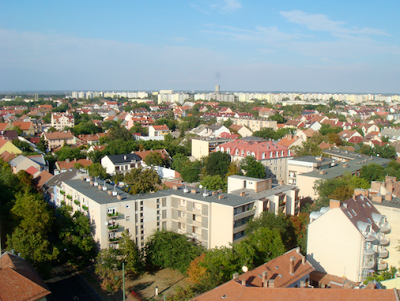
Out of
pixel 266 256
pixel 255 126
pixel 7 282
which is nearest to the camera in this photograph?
pixel 7 282

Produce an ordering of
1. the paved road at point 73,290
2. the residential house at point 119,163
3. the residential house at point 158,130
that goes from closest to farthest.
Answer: the paved road at point 73,290, the residential house at point 119,163, the residential house at point 158,130

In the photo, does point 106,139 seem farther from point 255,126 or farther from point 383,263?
point 383,263

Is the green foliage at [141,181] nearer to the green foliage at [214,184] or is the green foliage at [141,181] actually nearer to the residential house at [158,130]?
the green foliage at [214,184]

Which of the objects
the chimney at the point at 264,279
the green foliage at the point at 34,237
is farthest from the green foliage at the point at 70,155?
the chimney at the point at 264,279

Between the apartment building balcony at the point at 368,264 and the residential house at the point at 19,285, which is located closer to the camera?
the residential house at the point at 19,285

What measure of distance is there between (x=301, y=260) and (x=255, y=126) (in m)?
51.9

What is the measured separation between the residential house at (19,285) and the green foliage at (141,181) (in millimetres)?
11529

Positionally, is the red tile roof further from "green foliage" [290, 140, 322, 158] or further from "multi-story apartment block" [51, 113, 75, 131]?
"multi-story apartment block" [51, 113, 75, 131]

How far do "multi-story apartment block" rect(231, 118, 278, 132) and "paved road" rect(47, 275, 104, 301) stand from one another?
1866 inches

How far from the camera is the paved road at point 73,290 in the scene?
17641 millimetres

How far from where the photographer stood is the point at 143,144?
45.8m


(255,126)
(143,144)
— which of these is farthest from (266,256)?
(255,126)

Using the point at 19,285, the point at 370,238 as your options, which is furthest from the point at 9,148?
the point at 370,238

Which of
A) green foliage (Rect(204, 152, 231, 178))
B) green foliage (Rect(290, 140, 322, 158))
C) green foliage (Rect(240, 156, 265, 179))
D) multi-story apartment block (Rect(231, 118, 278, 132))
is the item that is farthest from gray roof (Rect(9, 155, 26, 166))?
multi-story apartment block (Rect(231, 118, 278, 132))
